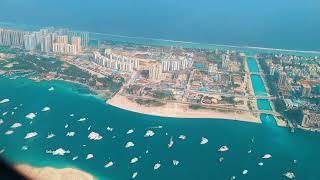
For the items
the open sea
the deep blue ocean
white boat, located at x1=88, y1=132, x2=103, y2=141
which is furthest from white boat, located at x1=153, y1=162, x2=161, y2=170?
the deep blue ocean

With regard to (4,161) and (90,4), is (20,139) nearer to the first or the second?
(4,161)

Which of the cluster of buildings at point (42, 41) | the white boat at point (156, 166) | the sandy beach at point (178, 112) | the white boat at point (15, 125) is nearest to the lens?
the white boat at point (156, 166)

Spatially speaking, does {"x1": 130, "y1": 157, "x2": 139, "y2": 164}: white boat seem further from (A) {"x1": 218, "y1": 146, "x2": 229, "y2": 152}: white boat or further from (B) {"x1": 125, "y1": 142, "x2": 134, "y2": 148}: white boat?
(A) {"x1": 218, "y1": 146, "x2": 229, "y2": 152}: white boat

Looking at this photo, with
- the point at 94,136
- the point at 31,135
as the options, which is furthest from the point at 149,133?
the point at 31,135

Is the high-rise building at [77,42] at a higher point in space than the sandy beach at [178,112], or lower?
higher

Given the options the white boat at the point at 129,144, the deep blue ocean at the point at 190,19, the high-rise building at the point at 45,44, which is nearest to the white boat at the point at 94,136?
the white boat at the point at 129,144

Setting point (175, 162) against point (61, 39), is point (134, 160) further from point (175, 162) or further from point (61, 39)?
point (61, 39)

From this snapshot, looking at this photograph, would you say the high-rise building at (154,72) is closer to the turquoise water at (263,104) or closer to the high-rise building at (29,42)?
the turquoise water at (263,104)
